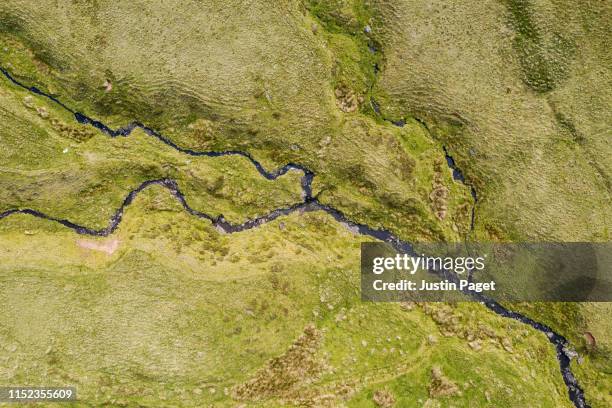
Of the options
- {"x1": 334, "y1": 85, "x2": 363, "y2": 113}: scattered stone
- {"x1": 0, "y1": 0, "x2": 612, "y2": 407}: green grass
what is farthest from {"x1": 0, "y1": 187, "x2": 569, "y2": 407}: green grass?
{"x1": 334, "y1": 85, "x2": 363, "y2": 113}: scattered stone

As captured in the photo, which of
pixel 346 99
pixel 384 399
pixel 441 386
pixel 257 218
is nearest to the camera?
pixel 384 399

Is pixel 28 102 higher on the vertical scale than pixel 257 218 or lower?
higher

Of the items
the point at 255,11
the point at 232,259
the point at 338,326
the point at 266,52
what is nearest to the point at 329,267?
the point at 338,326

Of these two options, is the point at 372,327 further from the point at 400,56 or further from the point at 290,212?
the point at 400,56

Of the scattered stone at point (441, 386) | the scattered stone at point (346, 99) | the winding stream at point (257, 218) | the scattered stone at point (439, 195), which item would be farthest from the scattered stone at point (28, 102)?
the scattered stone at point (441, 386)

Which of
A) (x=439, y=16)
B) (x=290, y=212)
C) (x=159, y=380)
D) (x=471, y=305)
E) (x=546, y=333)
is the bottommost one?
(x=159, y=380)

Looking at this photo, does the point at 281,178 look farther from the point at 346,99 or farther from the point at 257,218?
the point at 346,99

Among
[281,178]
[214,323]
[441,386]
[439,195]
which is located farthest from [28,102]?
[441,386]

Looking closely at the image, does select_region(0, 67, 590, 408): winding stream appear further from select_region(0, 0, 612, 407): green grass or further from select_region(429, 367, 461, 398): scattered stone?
select_region(429, 367, 461, 398): scattered stone
